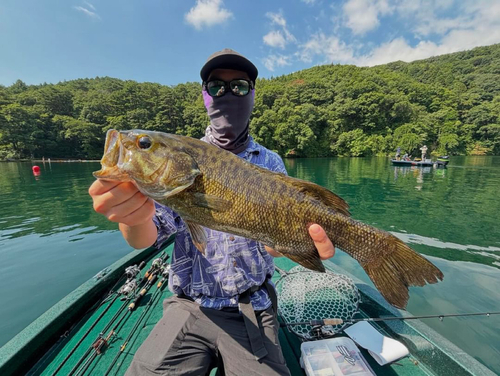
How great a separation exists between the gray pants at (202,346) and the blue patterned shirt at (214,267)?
0.14 metres

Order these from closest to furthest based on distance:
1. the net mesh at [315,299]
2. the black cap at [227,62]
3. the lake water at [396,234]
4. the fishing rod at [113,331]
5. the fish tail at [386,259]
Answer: the fish tail at [386,259], the fishing rod at [113,331], the black cap at [227,62], the net mesh at [315,299], the lake water at [396,234]

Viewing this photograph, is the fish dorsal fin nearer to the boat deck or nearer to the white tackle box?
the white tackle box

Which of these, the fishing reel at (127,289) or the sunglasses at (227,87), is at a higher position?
the sunglasses at (227,87)

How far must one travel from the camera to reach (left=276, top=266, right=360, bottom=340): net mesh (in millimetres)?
3412

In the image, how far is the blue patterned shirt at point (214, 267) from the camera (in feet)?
8.17

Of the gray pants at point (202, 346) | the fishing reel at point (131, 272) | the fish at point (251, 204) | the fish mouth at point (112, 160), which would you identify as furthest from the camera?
the fishing reel at point (131, 272)

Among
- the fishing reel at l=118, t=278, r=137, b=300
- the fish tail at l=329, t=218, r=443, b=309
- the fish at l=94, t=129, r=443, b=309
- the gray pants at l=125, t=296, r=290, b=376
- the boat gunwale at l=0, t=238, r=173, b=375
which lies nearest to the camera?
the fish at l=94, t=129, r=443, b=309

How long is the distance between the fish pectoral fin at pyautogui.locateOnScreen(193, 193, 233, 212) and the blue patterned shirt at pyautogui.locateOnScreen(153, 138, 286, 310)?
2.23 feet

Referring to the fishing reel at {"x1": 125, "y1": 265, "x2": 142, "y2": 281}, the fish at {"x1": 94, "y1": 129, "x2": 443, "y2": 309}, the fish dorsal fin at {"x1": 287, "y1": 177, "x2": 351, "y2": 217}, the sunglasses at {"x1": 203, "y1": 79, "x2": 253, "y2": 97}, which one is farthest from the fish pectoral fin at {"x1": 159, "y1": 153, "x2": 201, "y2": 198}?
the fishing reel at {"x1": 125, "y1": 265, "x2": 142, "y2": 281}

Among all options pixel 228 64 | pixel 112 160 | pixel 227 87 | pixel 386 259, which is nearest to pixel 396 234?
pixel 386 259

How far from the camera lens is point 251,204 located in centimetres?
201

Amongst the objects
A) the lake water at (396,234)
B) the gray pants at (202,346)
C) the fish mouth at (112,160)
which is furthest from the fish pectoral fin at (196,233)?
the lake water at (396,234)

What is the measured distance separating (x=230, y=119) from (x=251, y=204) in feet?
5.40

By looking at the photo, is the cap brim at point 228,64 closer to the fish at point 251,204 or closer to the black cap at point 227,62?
the black cap at point 227,62
